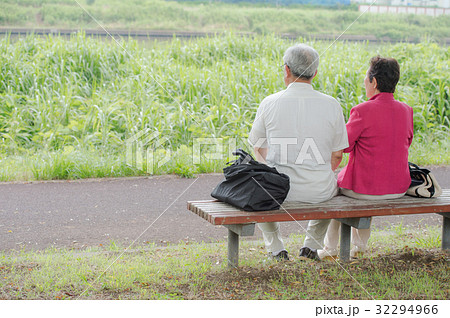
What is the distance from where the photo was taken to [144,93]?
30.0 feet

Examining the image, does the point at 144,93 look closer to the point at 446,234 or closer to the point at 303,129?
the point at 303,129

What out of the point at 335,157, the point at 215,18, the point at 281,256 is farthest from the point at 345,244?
the point at 215,18

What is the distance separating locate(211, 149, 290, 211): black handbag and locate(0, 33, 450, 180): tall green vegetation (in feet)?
11.7

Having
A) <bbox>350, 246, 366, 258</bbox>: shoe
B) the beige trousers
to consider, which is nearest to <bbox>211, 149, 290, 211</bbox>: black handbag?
the beige trousers

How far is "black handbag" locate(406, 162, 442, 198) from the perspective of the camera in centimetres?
384

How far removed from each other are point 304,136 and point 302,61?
500mm

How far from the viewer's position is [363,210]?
3490 millimetres

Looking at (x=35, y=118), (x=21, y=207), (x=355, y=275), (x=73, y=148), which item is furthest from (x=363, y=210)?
(x=35, y=118)

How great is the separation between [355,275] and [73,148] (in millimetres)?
5133

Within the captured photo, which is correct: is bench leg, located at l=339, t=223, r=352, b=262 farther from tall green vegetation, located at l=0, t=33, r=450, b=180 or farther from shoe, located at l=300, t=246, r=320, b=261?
tall green vegetation, located at l=0, t=33, r=450, b=180

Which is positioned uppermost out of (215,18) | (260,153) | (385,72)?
(215,18)

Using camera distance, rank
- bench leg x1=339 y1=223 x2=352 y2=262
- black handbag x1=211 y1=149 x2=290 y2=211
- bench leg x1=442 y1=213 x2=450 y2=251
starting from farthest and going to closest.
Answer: bench leg x1=442 y1=213 x2=450 y2=251 < bench leg x1=339 y1=223 x2=352 y2=262 < black handbag x1=211 y1=149 x2=290 y2=211

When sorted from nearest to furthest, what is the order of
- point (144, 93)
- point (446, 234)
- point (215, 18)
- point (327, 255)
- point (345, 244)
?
point (345, 244) → point (327, 255) → point (446, 234) → point (144, 93) → point (215, 18)

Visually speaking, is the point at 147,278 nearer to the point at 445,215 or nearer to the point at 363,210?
the point at 363,210
